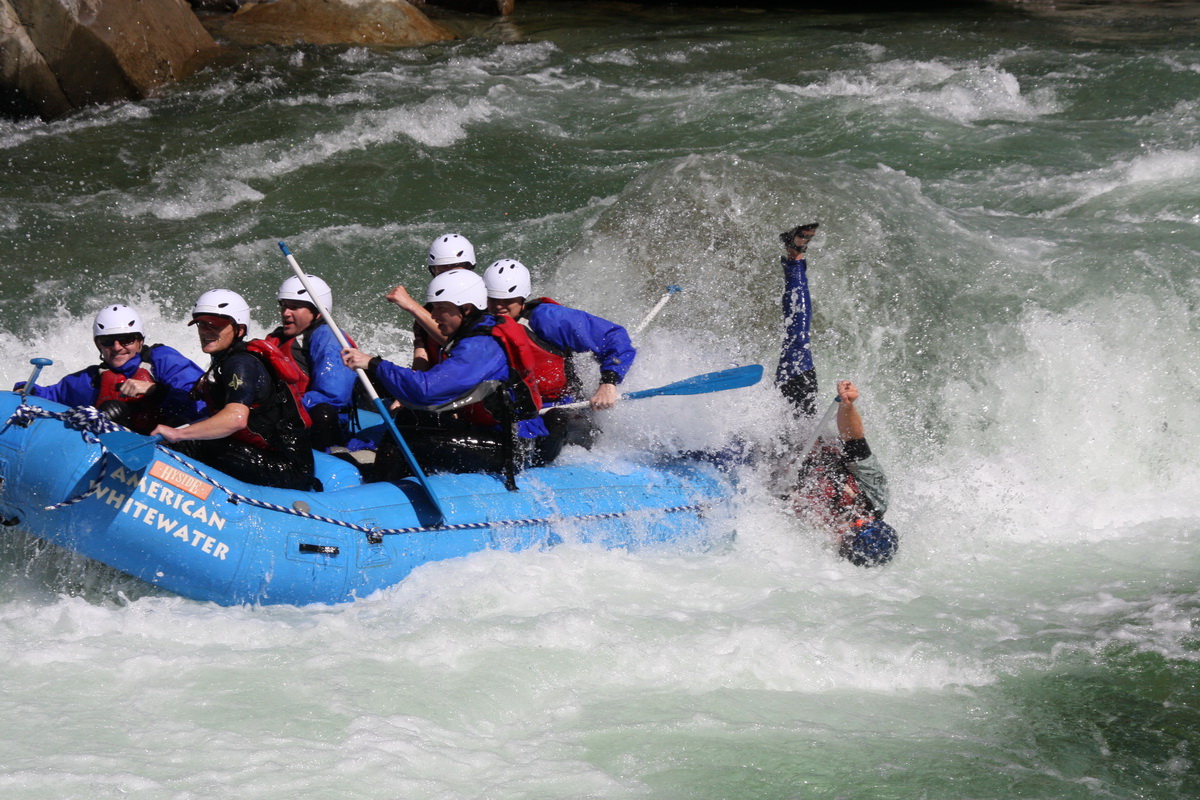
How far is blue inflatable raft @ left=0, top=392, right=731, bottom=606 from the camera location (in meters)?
4.48

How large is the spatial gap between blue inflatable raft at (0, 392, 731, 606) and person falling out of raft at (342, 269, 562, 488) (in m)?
0.13

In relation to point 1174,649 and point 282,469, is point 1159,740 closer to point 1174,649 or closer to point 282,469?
point 1174,649

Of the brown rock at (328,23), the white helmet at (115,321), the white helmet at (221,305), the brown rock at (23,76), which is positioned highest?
the brown rock at (328,23)

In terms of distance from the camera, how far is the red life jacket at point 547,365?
5500 millimetres

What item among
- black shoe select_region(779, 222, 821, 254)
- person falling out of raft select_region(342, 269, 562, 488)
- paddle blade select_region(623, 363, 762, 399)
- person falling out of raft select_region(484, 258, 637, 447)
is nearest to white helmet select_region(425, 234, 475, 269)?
person falling out of raft select_region(484, 258, 637, 447)

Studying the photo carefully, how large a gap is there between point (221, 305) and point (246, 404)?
479 millimetres

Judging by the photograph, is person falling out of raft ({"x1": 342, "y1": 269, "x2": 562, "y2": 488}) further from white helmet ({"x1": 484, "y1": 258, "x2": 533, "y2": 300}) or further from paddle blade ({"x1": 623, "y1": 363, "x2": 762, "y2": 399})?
paddle blade ({"x1": 623, "y1": 363, "x2": 762, "y2": 399})

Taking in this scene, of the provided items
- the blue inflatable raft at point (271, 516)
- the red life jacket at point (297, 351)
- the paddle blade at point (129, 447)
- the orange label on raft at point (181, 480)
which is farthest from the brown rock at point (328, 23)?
the paddle blade at point (129, 447)

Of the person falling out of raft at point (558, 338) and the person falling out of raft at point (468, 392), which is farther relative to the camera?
the person falling out of raft at point (558, 338)

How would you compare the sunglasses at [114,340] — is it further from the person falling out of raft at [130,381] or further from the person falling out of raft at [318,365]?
the person falling out of raft at [318,365]

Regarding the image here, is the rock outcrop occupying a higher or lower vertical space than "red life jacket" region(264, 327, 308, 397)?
higher

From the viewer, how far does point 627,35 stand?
16.2 metres

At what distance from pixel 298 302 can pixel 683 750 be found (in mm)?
3155

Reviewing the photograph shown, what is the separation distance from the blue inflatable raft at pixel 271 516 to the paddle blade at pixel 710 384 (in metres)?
0.49
